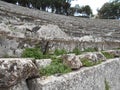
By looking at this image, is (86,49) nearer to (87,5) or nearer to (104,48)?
(104,48)

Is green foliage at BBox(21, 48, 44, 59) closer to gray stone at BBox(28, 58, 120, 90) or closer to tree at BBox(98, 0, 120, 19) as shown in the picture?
gray stone at BBox(28, 58, 120, 90)

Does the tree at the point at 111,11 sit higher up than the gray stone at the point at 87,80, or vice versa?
the tree at the point at 111,11

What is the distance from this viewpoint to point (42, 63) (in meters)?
2.18

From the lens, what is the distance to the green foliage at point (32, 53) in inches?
88.0

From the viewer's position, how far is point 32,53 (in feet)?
7.52

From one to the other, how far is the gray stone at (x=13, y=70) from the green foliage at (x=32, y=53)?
37 cm

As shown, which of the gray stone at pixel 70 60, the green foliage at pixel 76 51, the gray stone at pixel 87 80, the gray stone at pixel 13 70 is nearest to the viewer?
the gray stone at pixel 13 70

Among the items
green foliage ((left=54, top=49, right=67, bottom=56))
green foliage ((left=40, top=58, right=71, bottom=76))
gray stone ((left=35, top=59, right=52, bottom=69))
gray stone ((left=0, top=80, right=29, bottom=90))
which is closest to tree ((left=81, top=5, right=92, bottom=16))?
green foliage ((left=54, top=49, right=67, bottom=56))

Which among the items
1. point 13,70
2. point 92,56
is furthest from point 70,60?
point 13,70

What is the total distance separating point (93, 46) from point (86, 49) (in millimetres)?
311

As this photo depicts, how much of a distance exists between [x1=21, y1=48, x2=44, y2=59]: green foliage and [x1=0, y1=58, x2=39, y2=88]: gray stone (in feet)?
1.21

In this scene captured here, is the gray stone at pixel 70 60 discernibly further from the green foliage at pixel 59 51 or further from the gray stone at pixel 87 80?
the green foliage at pixel 59 51

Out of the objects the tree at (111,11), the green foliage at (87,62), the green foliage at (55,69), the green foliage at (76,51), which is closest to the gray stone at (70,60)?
the green foliage at (55,69)

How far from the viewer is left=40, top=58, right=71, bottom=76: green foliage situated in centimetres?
214
